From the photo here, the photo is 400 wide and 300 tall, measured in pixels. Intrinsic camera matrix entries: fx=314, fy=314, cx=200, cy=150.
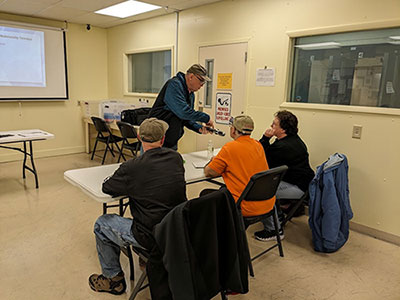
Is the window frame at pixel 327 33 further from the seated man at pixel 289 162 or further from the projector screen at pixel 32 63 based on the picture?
the projector screen at pixel 32 63

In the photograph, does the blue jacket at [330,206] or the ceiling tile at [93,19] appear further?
the ceiling tile at [93,19]

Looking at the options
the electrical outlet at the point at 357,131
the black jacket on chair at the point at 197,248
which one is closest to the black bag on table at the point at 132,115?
the electrical outlet at the point at 357,131

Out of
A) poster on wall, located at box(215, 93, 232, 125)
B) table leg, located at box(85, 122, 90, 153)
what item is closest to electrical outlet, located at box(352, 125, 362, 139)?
poster on wall, located at box(215, 93, 232, 125)

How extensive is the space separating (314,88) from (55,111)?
14.7 feet

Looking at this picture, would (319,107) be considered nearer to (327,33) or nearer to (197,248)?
(327,33)

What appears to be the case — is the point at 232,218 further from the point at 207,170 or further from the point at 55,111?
the point at 55,111

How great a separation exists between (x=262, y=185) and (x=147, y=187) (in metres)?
0.80

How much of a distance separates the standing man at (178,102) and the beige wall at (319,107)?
1.19 meters

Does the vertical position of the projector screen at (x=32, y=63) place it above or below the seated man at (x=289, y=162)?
above

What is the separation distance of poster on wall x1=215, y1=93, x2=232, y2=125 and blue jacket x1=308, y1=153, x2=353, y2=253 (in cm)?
177

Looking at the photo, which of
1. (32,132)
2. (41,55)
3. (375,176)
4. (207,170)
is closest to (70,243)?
(207,170)

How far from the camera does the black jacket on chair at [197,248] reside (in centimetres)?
145

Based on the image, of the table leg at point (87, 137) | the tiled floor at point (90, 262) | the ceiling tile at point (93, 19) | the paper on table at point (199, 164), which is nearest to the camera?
the tiled floor at point (90, 262)

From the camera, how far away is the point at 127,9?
4.62 metres
